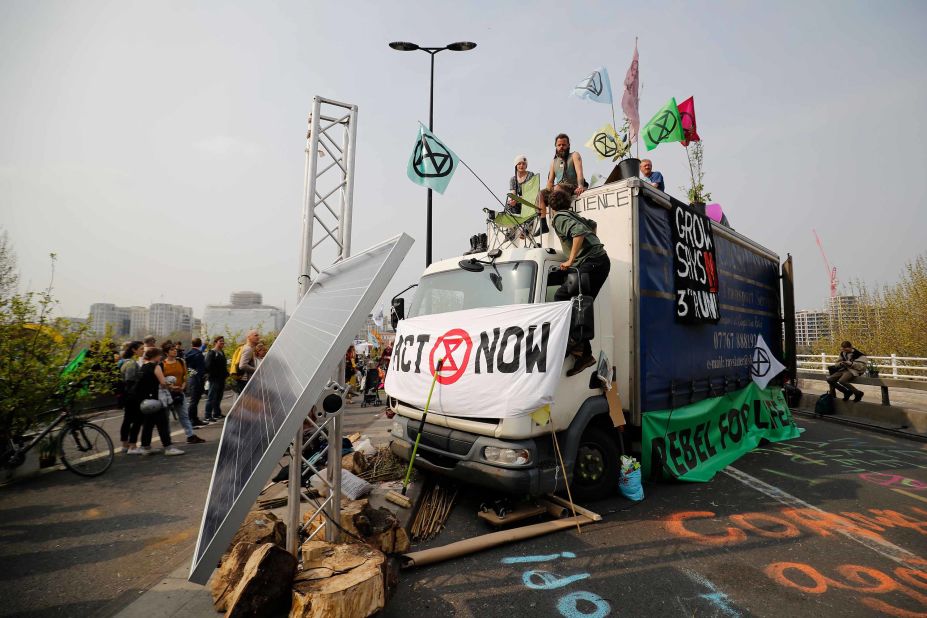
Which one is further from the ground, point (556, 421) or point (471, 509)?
point (556, 421)

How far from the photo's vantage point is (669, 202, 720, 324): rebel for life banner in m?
5.28

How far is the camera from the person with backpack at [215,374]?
30.7 feet

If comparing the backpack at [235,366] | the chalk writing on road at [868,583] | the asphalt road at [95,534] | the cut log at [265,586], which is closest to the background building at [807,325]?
the chalk writing on road at [868,583]

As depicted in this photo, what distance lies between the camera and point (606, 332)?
14.6 ft

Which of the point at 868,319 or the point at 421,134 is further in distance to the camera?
the point at 868,319

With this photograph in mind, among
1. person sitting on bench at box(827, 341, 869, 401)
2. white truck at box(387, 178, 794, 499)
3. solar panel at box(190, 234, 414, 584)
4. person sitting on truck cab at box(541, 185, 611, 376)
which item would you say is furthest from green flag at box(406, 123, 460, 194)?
person sitting on bench at box(827, 341, 869, 401)

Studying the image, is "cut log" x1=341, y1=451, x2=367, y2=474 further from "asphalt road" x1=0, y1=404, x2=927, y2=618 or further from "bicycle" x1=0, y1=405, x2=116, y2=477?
"bicycle" x1=0, y1=405, x2=116, y2=477

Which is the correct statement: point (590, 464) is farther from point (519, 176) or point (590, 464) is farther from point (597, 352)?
point (519, 176)

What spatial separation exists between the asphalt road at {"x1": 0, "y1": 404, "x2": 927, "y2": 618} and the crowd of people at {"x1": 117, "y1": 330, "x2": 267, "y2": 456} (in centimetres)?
122

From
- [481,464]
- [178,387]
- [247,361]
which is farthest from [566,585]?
[247,361]

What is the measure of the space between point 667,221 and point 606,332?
1870 mm

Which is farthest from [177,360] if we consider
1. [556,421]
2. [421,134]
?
[556,421]

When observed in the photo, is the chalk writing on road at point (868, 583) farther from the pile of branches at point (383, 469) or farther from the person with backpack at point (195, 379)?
the person with backpack at point (195, 379)

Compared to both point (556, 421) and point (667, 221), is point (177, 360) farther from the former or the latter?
point (667, 221)
